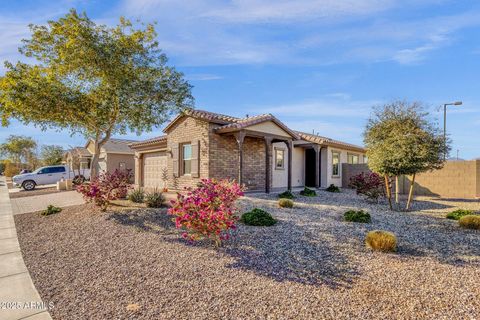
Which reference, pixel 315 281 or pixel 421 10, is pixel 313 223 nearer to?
pixel 315 281

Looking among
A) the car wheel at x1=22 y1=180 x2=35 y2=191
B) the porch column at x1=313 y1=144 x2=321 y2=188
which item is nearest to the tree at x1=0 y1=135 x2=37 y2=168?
the car wheel at x1=22 y1=180 x2=35 y2=191

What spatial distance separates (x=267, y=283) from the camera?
413 centimetres

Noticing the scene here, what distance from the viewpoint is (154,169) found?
58.9 ft

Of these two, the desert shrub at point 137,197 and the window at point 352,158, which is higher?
the window at point 352,158

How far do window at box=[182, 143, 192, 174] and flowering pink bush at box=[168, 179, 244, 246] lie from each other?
8.63 meters

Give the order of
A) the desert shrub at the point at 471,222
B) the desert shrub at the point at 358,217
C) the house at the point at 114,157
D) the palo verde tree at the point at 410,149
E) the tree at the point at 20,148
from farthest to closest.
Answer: the tree at the point at 20,148, the house at the point at 114,157, the palo verde tree at the point at 410,149, the desert shrub at the point at 358,217, the desert shrub at the point at 471,222

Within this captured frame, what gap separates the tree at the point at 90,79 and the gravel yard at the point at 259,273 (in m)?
4.48

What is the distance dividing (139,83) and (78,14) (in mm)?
3016

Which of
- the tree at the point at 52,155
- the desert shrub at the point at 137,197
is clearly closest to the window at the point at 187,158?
the desert shrub at the point at 137,197

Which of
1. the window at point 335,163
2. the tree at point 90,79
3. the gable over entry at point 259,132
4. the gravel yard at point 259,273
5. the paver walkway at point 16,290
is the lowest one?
the paver walkway at point 16,290

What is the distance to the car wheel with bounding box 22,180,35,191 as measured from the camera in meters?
22.0

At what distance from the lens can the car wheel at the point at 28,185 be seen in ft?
72.1

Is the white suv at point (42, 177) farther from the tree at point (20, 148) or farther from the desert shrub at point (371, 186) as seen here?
the tree at point (20, 148)

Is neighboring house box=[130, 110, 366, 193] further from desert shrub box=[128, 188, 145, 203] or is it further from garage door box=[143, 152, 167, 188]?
desert shrub box=[128, 188, 145, 203]
